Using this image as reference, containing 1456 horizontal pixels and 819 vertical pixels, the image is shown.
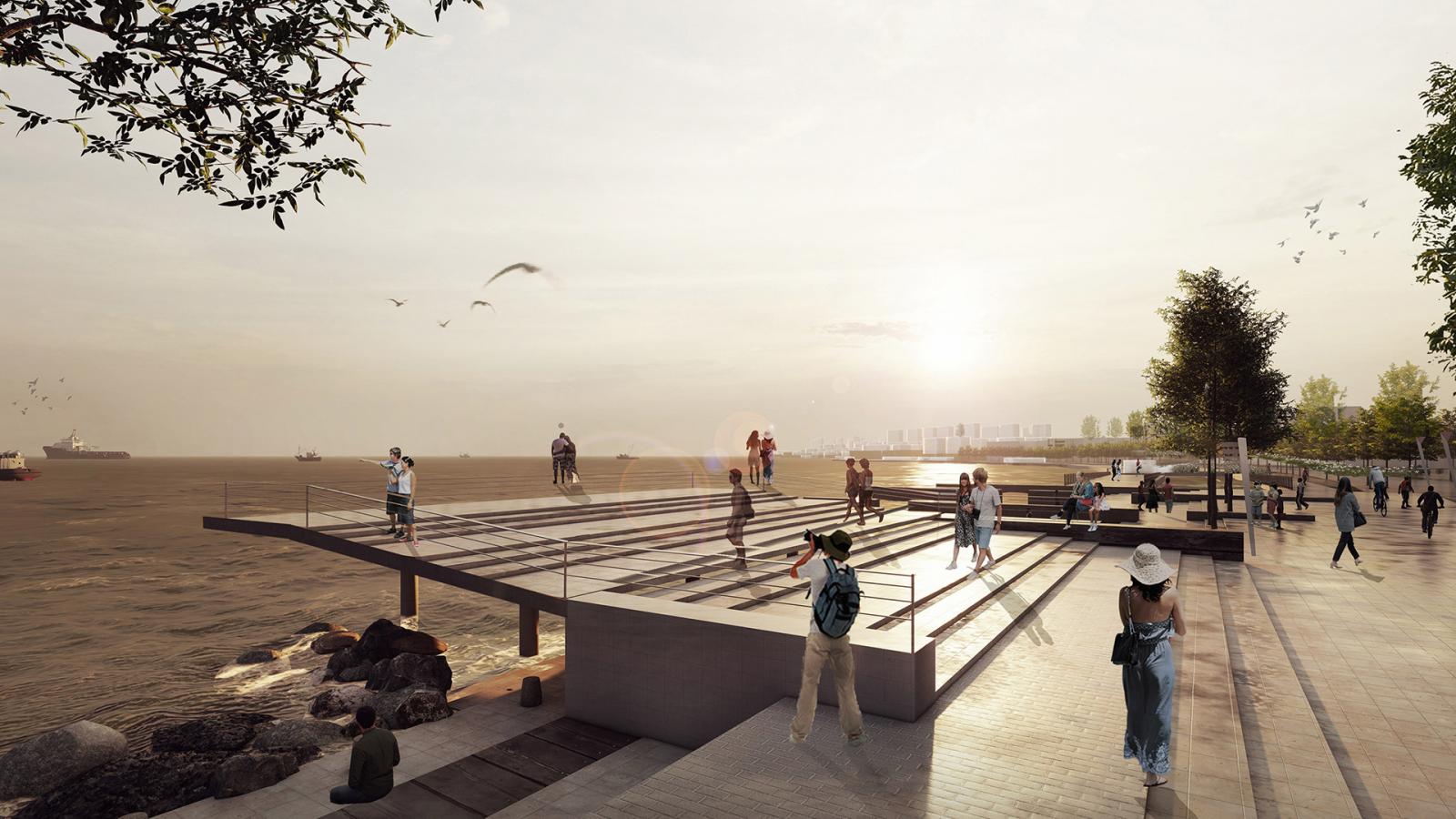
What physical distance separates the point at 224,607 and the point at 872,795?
30.2m

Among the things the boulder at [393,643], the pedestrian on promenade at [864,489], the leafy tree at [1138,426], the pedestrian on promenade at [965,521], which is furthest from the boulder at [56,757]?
the leafy tree at [1138,426]

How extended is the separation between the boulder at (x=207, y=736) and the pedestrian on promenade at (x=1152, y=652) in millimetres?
13752

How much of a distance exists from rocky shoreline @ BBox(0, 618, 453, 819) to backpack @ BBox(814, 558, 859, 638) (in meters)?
8.35

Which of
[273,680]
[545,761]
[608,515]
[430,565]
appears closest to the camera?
[545,761]

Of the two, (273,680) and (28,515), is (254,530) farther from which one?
(28,515)

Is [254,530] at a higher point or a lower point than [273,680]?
higher

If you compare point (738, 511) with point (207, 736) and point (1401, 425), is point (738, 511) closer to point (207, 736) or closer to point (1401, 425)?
point (207, 736)

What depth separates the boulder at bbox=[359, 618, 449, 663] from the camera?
1631cm

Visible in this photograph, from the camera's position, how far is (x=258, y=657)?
19.2 metres

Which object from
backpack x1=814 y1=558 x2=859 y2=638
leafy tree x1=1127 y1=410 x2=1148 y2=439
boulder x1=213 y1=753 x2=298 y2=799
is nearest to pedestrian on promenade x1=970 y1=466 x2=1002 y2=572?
backpack x1=814 y1=558 x2=859 y2=638

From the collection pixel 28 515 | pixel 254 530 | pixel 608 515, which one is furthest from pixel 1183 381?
pixel 28 515

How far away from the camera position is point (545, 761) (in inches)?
357

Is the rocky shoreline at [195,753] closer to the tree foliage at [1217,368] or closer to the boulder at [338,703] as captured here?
the boulder at [338,703]

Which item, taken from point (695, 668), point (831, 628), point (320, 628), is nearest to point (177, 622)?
point (320, 628)
